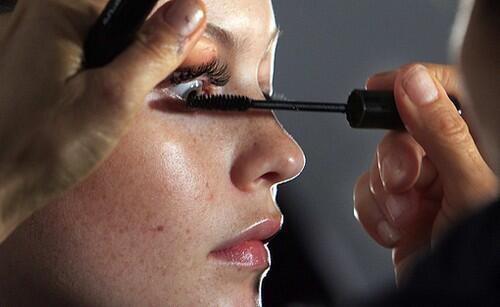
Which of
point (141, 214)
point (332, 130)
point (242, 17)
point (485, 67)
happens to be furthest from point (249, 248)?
point (332, 130)

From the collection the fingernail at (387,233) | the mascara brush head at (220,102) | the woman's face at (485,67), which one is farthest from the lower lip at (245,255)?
the woman's face at (485,67)

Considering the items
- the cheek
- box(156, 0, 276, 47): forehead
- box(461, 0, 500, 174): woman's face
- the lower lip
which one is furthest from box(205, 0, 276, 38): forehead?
box(461, 0, 500, 174): woman's face

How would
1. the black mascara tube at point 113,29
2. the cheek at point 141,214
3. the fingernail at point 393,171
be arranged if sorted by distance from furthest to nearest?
the fingernail at point 393,171
the cheek at point 141,214
the black mascara tube at point 113,29

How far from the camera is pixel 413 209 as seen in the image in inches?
A: 47.8

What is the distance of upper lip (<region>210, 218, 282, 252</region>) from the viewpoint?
1.01 m

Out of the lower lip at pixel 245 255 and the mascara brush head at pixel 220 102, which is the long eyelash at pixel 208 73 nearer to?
the mascara brush head at pixel 220 102

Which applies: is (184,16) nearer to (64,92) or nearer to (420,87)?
(64,92)

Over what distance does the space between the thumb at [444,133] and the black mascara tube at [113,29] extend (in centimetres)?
37

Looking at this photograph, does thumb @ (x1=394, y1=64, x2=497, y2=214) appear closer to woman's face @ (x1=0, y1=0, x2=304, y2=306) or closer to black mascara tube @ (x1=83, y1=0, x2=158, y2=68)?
woman's face @ (x1=0, y1=0, x2=304, y2=306)

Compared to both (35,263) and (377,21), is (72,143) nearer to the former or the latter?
(35,263)

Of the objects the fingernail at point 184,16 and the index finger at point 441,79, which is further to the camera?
the index finger at point 441,79

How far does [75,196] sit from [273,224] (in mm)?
217

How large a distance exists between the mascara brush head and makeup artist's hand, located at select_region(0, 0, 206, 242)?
17 centimetres

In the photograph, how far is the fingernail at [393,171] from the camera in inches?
46.4
